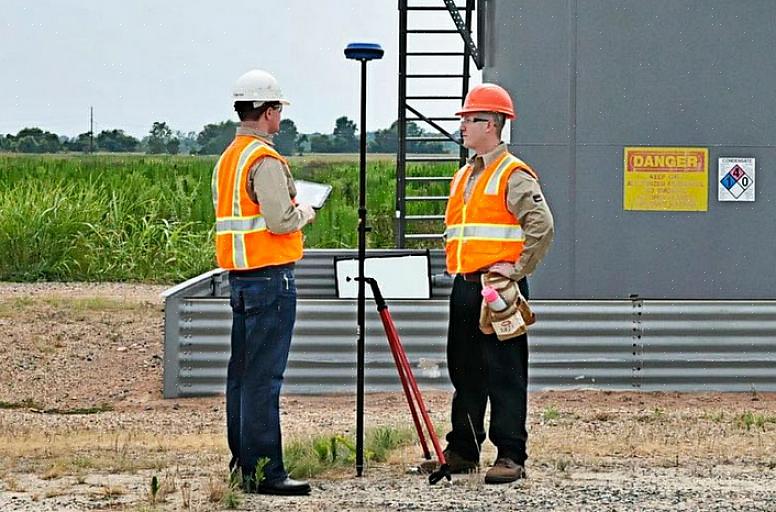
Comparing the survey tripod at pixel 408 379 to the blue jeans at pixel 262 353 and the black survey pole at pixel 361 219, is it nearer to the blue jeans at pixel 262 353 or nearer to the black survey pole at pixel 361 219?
the black survey pole at pixel 361 219

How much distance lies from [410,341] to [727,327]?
2.60m

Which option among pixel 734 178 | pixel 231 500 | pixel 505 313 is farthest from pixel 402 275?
pixel 231 500

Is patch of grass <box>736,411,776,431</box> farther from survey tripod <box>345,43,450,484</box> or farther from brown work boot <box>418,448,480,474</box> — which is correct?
survey tripod <box>345,43,450,484</box>

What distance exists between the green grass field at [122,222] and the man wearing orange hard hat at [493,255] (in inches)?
634

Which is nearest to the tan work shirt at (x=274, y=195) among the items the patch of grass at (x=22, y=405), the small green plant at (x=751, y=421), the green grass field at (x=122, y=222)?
the small green plant at (x=751, y=421)

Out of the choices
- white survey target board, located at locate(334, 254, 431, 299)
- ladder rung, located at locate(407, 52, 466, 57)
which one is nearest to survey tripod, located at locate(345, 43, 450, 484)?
white survey target board, located at locate(334, 254, 431, 299)

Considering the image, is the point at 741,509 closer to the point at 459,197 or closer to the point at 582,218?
the point at 459,197

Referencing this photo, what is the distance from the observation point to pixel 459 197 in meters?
9.45

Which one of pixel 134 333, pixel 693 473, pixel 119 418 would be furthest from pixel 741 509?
pixel 134 333

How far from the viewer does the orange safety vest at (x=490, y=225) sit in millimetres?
9234

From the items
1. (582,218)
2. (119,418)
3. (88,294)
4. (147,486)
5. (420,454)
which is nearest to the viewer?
(147,486)

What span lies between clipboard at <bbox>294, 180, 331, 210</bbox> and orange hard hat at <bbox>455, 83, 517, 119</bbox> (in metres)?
1.01

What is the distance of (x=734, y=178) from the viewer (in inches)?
564

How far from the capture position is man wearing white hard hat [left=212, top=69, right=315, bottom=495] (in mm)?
8812
